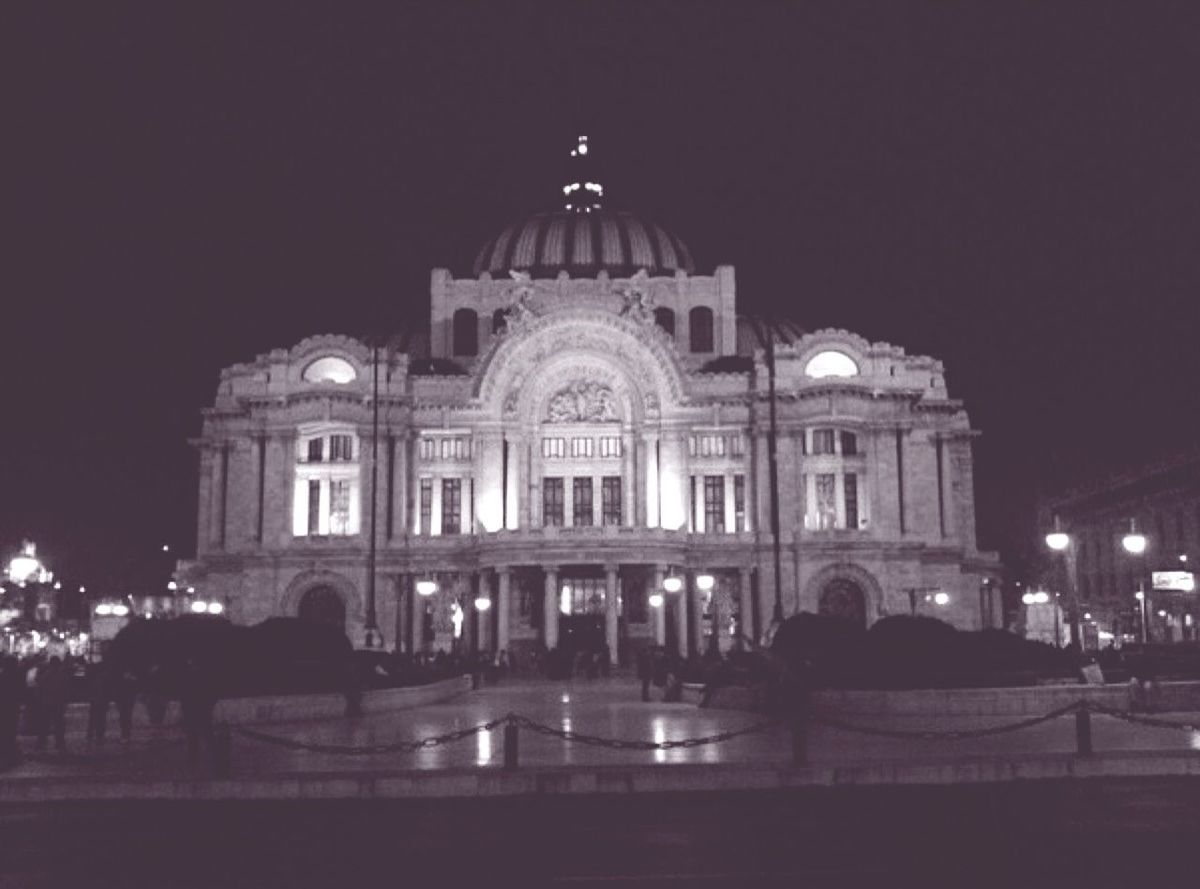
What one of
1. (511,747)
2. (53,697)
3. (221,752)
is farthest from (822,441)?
(221,752)

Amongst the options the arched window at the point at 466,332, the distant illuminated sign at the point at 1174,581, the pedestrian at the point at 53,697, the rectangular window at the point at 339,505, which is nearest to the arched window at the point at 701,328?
the arched window at the point at 466,332

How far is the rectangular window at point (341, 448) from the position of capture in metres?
80.0

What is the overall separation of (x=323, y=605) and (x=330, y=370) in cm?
1393

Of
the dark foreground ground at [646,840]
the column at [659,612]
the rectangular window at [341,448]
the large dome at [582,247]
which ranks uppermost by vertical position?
the large dome at [582,247]

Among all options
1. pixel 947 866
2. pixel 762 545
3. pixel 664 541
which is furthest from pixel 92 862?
pixel 762 545

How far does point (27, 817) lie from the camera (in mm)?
17875

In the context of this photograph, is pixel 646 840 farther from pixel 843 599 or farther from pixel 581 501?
pixel 581 501

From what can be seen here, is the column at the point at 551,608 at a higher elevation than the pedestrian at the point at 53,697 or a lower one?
higher

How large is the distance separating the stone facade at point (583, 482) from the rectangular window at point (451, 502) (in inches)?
4.5

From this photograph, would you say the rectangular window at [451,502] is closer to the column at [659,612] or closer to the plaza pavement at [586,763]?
the column at [659,612]

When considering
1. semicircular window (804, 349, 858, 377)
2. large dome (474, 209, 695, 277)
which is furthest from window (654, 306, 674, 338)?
semicircular window (804, 349, 858, 377)

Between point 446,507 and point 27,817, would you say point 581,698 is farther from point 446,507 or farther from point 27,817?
point 446,507

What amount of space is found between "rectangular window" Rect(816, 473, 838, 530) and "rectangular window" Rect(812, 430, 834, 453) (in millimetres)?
1401

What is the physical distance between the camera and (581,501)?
80.4 metres
